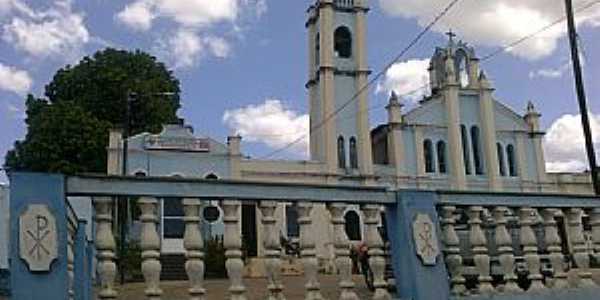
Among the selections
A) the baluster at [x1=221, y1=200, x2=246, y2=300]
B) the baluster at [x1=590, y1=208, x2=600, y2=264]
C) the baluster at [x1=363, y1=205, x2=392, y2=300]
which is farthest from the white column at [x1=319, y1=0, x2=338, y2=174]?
the baluster at [x1=221, y1=200, x2=246, y2=300]

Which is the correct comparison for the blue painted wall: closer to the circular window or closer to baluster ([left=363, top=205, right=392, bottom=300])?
the circular window

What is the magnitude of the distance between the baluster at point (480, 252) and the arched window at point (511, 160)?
3466 cm

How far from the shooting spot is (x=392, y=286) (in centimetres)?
571

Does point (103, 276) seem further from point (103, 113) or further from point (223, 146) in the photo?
point (103, 113)

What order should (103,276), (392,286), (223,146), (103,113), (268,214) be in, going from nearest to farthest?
(103,276) < (268,214) < (392,286) < (223,146) < (103,113)

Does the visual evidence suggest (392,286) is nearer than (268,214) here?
No

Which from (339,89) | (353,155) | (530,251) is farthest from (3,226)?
(339,89)

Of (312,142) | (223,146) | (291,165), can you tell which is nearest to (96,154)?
(223,146)

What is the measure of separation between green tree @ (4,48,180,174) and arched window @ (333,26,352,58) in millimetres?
8732

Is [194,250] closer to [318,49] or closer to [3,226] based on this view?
[3,226]

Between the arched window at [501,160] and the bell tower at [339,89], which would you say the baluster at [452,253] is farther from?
the arched window at [501,160]

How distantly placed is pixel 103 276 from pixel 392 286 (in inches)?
91.7

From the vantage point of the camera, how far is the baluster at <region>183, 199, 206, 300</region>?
462cm

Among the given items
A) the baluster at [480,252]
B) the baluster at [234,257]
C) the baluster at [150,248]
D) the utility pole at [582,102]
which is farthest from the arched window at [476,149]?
the baluster at [150,248]
